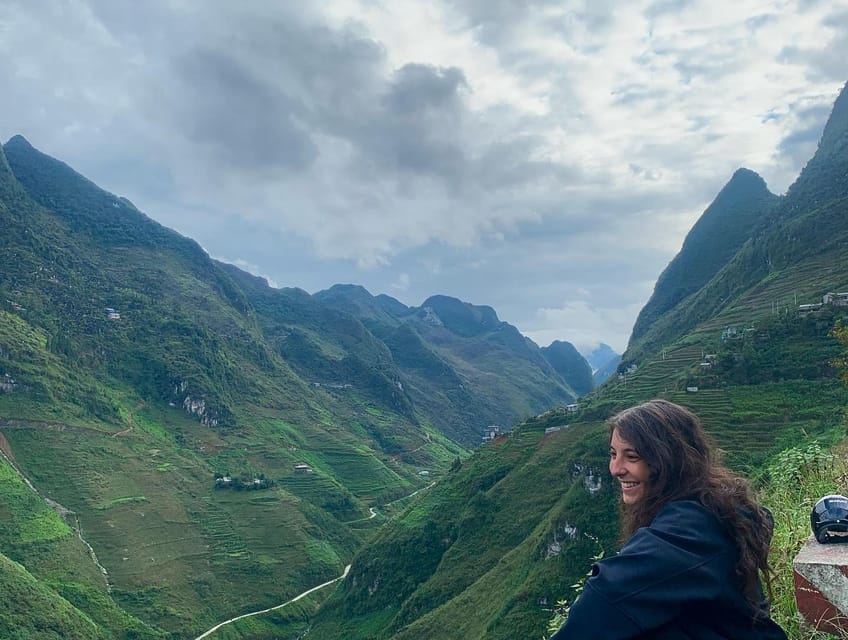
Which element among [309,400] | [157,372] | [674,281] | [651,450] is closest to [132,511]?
[157,372]

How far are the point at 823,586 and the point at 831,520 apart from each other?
409 mm

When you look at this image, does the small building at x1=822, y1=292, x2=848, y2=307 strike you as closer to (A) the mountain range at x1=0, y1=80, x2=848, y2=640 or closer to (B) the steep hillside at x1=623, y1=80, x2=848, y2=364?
(A) the mountain range at x1=0, y1=80, x2=848, y2=640

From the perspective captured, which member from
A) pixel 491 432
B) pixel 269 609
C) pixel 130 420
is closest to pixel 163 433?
pixel 130 420

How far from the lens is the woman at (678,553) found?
2.15m

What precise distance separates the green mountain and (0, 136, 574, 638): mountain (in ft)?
60.9

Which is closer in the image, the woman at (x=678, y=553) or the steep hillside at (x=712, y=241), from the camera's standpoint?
the woman at (x=678, y=553)

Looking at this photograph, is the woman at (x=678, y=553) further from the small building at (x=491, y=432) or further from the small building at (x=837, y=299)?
the small building at (x=491, y=432)

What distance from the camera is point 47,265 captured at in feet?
451

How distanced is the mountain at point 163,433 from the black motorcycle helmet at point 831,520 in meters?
60.6

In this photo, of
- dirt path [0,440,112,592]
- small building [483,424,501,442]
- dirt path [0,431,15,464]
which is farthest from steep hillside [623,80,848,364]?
dirt path [0,431,15,464]

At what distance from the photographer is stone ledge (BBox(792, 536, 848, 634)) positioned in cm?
317

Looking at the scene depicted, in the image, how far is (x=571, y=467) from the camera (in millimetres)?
47781

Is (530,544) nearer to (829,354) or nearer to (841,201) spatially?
(829,354)

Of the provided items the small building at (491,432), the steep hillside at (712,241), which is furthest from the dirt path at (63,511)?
the steep hillside at (712,241)
